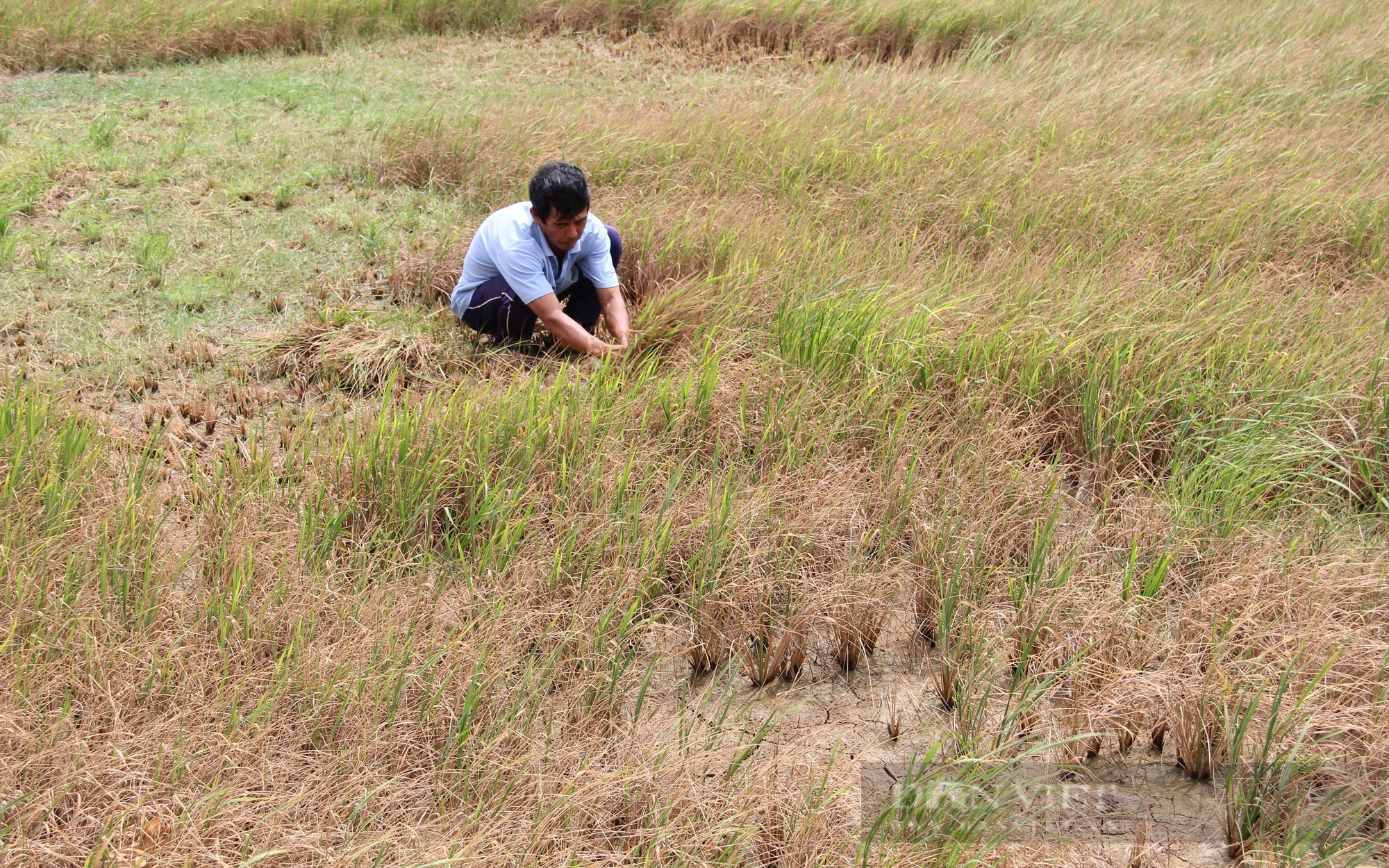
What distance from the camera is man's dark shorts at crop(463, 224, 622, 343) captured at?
396 cm

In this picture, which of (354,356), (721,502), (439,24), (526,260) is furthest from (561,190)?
(439,24)

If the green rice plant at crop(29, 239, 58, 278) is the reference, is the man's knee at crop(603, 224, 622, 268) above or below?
above

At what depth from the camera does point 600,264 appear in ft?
13.2

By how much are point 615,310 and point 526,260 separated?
416 mm

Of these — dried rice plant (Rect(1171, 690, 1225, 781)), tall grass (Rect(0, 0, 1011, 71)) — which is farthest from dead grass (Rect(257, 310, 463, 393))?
tall grass (Rect(0, 0, 1011, 71))

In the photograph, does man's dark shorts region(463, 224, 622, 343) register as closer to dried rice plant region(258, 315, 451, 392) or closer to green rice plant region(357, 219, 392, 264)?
dried rice plant region(258, 315, 451, 392)

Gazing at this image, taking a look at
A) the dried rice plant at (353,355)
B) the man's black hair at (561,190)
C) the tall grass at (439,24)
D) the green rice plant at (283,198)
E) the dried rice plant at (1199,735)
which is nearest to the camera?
the dried rice plant at (1199,735)

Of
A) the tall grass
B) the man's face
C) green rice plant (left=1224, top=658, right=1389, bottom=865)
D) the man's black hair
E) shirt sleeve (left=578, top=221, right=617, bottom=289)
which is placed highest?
the tall grass

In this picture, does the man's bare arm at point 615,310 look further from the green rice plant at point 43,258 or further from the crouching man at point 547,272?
the green rice plant at point 43,258

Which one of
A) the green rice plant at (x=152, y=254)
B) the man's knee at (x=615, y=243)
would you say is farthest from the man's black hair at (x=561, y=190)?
the green rice plant at (x=152, y=254)

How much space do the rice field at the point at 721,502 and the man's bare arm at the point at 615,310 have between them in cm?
10

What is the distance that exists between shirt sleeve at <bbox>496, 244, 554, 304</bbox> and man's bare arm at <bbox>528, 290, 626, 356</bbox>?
3cm

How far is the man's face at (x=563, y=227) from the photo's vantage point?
369cm

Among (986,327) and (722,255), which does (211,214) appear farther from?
(986,327)
